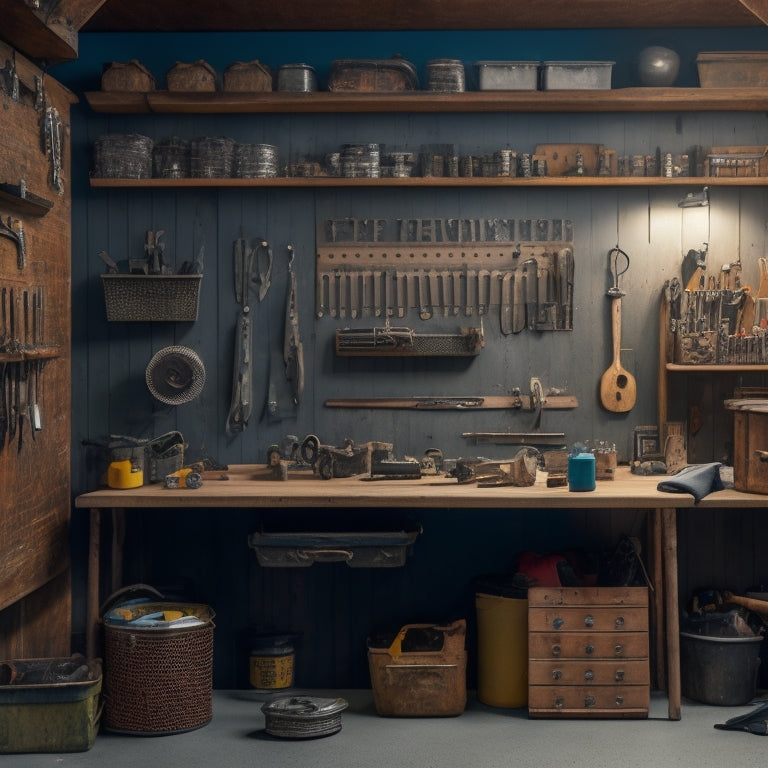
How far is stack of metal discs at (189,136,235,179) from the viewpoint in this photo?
17.4 ft

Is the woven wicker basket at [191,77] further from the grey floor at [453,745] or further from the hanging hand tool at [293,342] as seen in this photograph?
the grey floor at [453,745]

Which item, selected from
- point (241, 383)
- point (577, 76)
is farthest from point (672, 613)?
point (577, 76)

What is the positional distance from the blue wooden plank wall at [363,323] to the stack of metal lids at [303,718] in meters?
0.77

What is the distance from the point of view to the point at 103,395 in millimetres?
5473

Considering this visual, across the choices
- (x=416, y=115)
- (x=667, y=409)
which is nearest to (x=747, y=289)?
(x=667, y=409)

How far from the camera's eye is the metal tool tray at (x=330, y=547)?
16.0 feet

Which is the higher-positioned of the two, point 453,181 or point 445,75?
point 445,75

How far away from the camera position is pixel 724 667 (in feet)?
16.1

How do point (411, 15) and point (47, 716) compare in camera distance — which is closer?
point (47, 716)

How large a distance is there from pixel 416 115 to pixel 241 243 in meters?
1.08

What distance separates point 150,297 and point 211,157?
741 millimetres

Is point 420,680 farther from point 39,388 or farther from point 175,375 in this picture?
point 39,388

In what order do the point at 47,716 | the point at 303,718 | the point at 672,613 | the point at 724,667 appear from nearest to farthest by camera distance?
the point at 47,716, the point at 303,718, the point at 672,613, the point at 724,667

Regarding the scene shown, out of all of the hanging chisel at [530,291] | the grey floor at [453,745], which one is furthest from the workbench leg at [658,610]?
the hanging chisel at [530,291]
